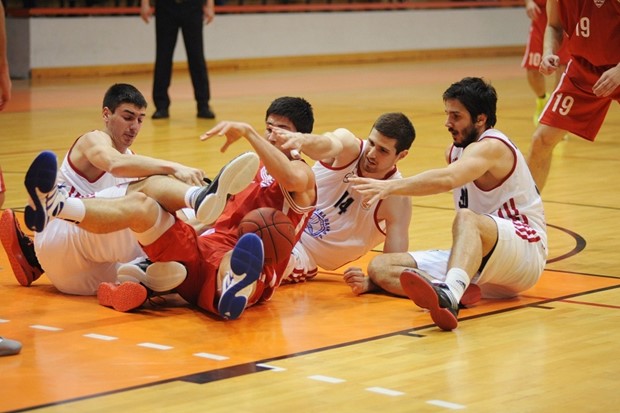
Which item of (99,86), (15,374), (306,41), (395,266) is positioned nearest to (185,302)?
(395,266)

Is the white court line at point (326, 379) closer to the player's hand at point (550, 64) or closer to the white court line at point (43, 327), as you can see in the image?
the white court line at point (43, 327)

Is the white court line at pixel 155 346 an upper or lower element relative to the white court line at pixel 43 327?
upper

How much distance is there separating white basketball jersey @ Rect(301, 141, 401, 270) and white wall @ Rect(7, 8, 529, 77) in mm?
14867

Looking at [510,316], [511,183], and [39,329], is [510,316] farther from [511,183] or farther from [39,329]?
[39,329]

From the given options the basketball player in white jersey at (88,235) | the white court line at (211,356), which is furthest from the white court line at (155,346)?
the basketball player in white jersey at (88,235)

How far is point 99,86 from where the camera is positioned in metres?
19.6

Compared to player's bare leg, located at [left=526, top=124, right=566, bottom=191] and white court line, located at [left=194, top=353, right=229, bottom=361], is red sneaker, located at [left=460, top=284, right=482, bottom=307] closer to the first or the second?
white court line, located at [left=194, top=353, right=229, bottom=361]

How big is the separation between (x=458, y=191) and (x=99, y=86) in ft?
46.0

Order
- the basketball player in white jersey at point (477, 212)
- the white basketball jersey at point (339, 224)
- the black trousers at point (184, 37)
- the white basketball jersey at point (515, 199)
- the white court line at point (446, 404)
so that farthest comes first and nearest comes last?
the black trousers at point (184, 37), the white basketball jersey at point (339, 224), the white basketball jersey at point (515, 199), the basketball player in white jersey at point (477, 212), the white court line at point (446, 404)

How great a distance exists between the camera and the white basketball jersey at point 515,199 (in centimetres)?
617

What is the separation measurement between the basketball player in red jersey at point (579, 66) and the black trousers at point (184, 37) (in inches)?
300

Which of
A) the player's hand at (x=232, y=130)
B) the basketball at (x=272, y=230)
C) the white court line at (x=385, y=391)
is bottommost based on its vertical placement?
the white court line at (x=385, y=391)

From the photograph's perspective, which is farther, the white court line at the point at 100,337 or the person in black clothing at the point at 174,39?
the person in black clothing at the point at 174,39

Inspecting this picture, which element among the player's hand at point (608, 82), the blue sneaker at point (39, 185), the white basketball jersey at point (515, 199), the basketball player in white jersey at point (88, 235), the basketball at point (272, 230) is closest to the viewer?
the blue sneaker at point (39, 185)
